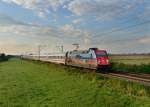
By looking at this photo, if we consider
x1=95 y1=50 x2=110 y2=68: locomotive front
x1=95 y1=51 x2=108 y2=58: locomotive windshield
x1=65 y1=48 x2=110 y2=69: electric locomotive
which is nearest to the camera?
x1=95 y1=50 x2=110 y2=68: locomotive front

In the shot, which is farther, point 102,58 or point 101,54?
point 101,54

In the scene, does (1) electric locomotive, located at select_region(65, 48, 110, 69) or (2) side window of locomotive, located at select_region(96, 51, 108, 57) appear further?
(2) side window of locomotive, located at select_region(96, 51, 108, 57)

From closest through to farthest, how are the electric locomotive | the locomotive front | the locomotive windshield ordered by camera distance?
the locomotive front, the electric locomotive, the locomotive windshield

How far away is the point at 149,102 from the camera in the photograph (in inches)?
484

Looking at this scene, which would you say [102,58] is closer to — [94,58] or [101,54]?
[101,54]

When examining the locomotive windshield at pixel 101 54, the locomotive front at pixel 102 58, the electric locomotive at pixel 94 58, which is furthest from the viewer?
the locomotive windshield at pixel 101 54

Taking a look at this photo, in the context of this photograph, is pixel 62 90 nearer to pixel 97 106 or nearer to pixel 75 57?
pixel 97 106

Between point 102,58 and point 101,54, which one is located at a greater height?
point 101,54

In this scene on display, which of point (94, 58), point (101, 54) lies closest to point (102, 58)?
point (101, 54)

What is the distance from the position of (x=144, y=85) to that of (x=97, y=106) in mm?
5544

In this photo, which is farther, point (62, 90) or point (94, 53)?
point (94, 53)

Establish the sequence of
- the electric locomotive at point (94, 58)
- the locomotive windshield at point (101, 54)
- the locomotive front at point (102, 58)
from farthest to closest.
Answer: the locomotive windshield at point (101, 54) < the electric locomotive at point (94, 58) < the locomotive front at point (102, 58)

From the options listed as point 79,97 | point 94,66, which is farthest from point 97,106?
point 94,66

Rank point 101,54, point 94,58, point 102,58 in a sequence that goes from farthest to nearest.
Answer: point 101,54, point 94,58, point 102,58
